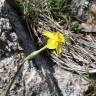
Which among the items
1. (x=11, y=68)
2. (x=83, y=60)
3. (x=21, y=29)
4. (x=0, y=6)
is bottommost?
(x=83, y=60)

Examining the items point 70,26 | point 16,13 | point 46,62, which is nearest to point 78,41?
point 70,26

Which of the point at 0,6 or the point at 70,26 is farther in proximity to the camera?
the point at 70,26

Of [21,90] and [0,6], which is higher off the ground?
[0,6]

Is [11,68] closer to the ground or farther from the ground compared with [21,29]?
closer to the ground

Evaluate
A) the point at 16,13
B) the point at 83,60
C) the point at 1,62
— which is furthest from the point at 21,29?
the point at 83,60

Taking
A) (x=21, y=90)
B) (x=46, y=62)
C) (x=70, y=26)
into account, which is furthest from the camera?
(x=70, y=26)

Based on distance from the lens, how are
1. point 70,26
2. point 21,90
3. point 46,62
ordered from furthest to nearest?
point 70,26 → point 46,62 → point 21,90

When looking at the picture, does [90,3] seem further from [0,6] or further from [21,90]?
[21,90]

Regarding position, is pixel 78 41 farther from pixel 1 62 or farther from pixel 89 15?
pixel 1 62
